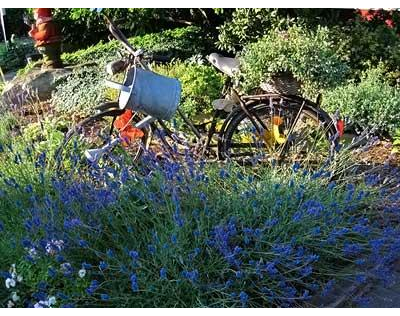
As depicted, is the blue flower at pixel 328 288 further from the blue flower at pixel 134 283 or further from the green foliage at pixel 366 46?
the green foliage at pixel 366 46

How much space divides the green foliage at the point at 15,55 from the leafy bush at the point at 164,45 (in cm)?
338

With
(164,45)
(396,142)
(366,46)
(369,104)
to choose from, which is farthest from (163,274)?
(164,45)

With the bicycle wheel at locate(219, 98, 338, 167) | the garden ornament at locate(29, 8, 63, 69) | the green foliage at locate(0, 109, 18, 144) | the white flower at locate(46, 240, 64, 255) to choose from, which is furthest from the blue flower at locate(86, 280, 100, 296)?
the garden ornament at locate(29, 8, 63, 69)

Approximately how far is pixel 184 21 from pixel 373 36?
162 inches

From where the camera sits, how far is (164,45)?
884 cm

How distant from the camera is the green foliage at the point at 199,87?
266 inches

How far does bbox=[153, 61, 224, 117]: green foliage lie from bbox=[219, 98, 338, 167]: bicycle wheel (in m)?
1.90

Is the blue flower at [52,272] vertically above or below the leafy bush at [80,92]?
above

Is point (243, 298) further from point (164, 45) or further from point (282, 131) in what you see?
point (164, 45)

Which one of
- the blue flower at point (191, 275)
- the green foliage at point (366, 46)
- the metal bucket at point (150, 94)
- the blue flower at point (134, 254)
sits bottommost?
the green foliage at point (366, 46)

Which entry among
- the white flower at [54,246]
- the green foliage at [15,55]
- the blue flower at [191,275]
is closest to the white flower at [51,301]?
the white flower at [54,246]

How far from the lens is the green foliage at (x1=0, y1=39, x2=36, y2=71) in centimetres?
1239

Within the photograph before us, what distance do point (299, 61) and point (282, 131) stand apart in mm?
2329

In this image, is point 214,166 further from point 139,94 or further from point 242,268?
point 242,268
